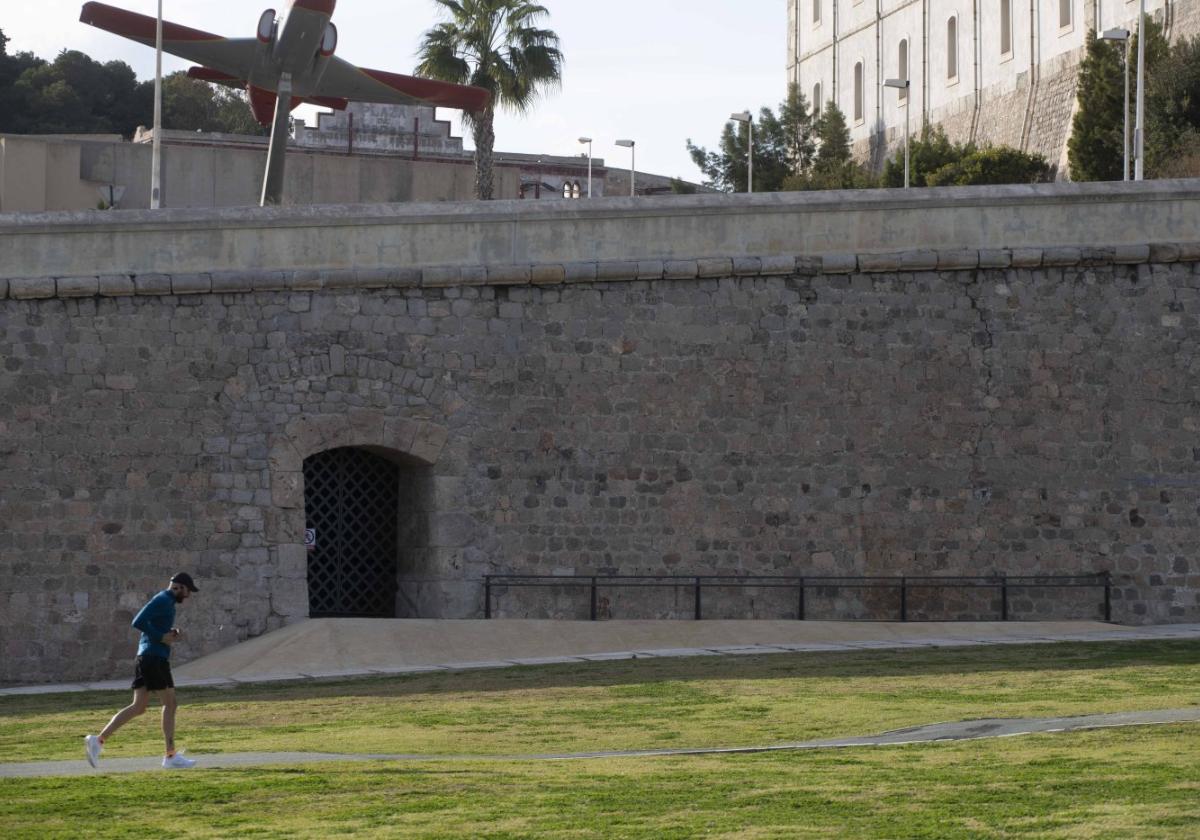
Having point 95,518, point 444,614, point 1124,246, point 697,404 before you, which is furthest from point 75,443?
point 1124,246

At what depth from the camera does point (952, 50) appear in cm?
5628

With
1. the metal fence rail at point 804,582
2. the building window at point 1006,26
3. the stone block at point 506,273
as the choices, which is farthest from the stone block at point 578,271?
the building window at point 1006,26

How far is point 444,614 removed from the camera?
19.1 metres

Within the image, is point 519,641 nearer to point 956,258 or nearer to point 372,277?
point 372,277

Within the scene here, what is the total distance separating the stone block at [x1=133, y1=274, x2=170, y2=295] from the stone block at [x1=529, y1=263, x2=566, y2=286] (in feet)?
12.4

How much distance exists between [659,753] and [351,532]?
356 inches

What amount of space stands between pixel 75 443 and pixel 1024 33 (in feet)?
129

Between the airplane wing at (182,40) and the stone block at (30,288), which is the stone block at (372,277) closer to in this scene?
the stone block at (30,288)

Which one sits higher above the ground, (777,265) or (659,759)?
(777,265)

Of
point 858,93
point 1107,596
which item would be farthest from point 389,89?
point 858,93

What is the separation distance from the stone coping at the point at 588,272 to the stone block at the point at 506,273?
1cm

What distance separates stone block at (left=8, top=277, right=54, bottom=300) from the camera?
59.8 ft

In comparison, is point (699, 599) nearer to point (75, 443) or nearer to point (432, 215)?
point (432, 215)

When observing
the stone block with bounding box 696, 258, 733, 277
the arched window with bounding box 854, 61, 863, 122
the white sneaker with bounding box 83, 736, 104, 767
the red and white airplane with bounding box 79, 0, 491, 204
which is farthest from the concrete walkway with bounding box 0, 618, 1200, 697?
the arched window with bounding box 854, 61, 863, 122
